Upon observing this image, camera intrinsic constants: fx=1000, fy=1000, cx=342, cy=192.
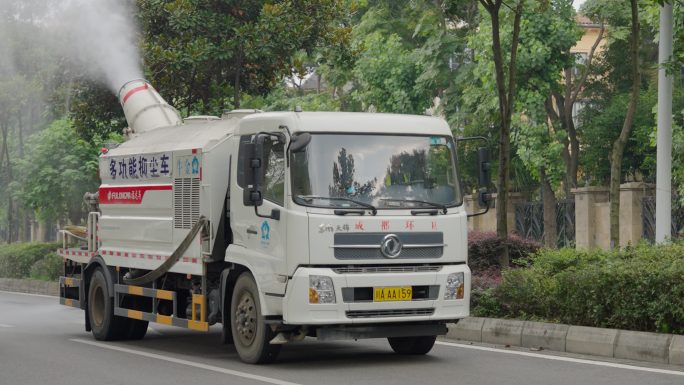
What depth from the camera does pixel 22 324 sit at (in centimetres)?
1603

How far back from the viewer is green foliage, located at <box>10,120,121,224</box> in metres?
32.3

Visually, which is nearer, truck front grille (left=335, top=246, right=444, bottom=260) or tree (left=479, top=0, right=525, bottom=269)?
truck front grille (left=335, top=246, right=444, bottom=260)

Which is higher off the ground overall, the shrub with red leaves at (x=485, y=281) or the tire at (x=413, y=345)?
the shrub with red leaves at (x=485, y=281)

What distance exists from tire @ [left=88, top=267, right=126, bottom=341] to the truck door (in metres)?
3.46

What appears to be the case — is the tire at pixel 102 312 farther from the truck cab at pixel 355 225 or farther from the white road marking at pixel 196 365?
the truck cab at pixel 355 225

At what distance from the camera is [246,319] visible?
33.6 feet

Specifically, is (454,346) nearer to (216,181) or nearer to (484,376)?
(484,376)

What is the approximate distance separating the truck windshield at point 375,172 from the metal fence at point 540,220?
55.2 ft

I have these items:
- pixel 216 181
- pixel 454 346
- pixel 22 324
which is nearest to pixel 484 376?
pixel 454 346

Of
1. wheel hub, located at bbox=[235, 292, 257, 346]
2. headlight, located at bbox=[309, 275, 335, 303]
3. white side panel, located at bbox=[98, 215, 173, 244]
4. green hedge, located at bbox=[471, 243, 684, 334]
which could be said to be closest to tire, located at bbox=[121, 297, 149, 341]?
white side panel, located at bbox=[98, 215, 173, 244]

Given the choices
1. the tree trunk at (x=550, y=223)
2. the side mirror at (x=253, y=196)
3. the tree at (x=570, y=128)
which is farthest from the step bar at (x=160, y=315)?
the tree at (x=570, y=128)

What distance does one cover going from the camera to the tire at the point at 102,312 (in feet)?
43.1

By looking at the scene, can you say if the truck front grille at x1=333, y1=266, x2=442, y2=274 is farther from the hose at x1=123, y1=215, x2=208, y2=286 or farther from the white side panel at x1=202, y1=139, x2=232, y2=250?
the hose at x1=123, y1=215, x2=208, y2=286

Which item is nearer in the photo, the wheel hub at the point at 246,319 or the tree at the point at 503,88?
the wheel hub at the point at 246,319
